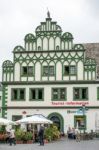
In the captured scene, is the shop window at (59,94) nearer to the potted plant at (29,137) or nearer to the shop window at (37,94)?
the shop window at (37,94)

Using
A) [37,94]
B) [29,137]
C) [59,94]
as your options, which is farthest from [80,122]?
[29,137]

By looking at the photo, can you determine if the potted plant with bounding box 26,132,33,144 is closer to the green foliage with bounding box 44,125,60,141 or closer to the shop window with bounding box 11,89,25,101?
the green foliage with bounding box 44,125,60,141

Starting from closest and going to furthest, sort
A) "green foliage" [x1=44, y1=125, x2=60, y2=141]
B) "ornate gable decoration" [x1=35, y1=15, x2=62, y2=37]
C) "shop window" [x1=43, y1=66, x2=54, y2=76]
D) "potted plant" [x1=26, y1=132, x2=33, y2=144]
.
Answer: "potted plant" [x1=26, y1=132, x2=33, y2=144] → "green foliage" [x1=44, y1=125, x2=60, y2=141] → "shop window" [x1=43, y1=66, x2=54, y2=76] → "ornate gable decoration" [x1=35, y1=15, x2=62, y2=37]

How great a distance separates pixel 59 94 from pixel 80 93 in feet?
8.10

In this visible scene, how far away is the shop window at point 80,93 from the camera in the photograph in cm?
5678

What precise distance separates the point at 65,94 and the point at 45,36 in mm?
7255

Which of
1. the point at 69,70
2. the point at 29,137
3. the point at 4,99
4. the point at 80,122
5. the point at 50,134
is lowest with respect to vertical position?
the point at 29,137

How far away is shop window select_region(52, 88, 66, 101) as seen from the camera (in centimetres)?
5712

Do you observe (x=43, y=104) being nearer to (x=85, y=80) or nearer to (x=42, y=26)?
(x=85, y=80)

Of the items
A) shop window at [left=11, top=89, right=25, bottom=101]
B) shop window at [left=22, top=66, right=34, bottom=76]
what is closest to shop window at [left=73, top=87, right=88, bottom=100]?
shop window at [left=22, top=66, right=34, bottom=76]

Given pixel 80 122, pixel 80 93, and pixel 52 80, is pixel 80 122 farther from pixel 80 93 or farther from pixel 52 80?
pixel 52 80

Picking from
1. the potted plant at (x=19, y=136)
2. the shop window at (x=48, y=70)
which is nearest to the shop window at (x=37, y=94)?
the shop window at (x=48, y=70)

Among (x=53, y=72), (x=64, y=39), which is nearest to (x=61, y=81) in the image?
(x=53, y=72)

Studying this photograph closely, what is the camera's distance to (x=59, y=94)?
57125mm
